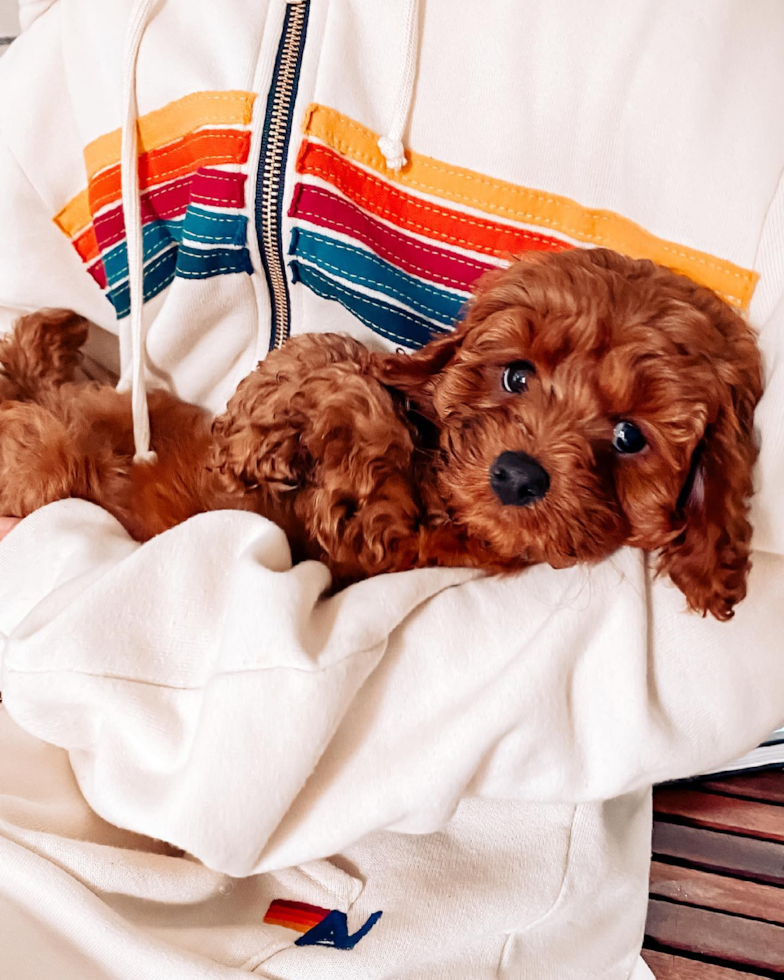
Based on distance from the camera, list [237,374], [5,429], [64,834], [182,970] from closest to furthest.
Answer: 1. [182,970]
2. [64,834]
3. [5,429]
4. [237,374]

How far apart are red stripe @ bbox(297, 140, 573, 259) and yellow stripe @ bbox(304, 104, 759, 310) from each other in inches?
0.8

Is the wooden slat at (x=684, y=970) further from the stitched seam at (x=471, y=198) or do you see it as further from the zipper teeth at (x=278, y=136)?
the zipper teeth at (x=278, y=136)

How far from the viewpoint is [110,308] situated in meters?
1.78

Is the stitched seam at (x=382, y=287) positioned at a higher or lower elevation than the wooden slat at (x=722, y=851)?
higher

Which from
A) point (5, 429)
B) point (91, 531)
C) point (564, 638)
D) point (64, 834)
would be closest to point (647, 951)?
point (564, 638)

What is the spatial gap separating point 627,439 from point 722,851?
3.76 ft

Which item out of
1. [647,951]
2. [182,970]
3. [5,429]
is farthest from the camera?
[647,951]

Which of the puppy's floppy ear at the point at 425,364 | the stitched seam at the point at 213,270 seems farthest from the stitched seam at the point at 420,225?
the stitched seam at the point at 213,270

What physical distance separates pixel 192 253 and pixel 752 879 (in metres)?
1.80

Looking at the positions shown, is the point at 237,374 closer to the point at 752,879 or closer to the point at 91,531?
the point at 91,531

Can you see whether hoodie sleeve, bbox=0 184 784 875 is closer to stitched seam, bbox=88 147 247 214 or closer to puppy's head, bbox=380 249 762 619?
puppy's head, bbox=380 249 762 619

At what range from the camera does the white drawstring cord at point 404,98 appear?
1.35m

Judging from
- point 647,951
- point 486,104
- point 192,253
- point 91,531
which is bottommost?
point 647,951

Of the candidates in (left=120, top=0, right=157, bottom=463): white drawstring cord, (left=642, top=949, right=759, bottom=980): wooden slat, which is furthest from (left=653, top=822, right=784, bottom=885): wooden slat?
(left=120, top=0, right=157, bottom=463): white drawstring cord
